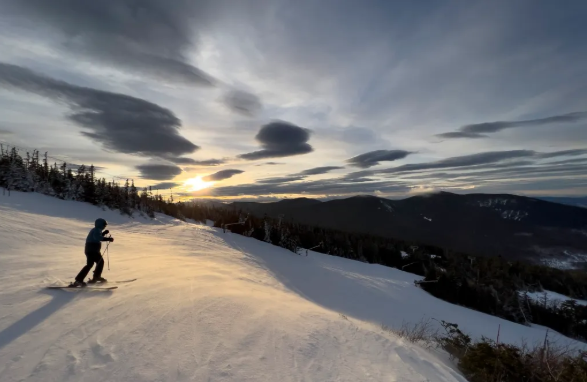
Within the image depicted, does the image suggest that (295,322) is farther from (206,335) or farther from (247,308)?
(206,335)

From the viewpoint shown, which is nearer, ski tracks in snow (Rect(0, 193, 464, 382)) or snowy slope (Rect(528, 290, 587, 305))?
ski tracks in snow (Rect(0, 193, 464, 382))

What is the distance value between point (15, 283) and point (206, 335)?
5.71m

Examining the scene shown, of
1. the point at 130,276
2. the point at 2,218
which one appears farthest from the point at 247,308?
the point at 2,218

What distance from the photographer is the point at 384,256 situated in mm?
83688

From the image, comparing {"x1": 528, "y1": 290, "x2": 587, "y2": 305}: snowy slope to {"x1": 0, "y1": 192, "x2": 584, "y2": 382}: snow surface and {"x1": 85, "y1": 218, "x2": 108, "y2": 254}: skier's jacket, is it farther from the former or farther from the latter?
{"x1": 85, "y1": 218, "x2": 108, "y2": 254}: skier's jacket

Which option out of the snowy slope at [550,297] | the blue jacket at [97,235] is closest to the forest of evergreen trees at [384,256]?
the snowy slope at [550,297]

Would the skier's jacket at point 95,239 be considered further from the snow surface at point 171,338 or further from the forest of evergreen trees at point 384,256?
the forest of evergreen trees at point 384,256

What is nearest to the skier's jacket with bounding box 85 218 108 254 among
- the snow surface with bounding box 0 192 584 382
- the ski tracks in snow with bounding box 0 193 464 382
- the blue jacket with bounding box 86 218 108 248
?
the blue jacket with bounding box 86 218 108 248

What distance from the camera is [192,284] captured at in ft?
29.9

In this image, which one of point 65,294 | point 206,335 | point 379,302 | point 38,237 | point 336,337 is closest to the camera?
point 206,335

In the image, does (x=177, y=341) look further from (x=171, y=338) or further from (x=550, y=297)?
(x=550, y=297)

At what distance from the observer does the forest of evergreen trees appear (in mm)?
38500

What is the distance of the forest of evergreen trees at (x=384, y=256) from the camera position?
126ft

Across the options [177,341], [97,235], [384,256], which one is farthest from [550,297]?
[97,235]
